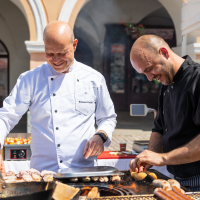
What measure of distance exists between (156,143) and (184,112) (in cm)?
51

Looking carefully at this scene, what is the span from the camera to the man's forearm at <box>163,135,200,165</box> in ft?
6.04

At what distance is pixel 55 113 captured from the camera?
7.64 feet

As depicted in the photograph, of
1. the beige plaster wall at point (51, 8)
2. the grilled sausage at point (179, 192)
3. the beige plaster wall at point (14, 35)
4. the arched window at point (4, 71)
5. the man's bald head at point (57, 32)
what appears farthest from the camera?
the arched window at point (4, 71)

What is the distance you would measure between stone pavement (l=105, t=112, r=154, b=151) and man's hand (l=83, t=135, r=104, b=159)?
14.1 ft

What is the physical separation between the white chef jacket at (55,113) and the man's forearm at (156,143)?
37cm

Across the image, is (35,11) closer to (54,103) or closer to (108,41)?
(54,103)

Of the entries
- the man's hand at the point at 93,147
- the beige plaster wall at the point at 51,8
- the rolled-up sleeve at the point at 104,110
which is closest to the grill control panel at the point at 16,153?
the rolled-up sleeve at the point at 104,110

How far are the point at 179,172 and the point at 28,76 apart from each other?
1450 mm

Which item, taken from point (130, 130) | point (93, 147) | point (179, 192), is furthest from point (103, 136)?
point (130, 130)

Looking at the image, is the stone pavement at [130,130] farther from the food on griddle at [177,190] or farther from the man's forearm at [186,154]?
the food on griddle at [177,190]

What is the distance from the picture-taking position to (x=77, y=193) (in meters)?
1.58

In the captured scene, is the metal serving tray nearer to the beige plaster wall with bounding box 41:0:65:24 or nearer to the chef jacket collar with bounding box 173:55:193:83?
the chef jacket collar with bounding box 173:55:193:83

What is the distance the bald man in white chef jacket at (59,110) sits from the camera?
7.43 ft

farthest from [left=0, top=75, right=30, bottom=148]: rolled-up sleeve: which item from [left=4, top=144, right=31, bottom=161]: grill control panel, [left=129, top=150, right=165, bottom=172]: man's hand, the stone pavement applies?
the stone pavement
